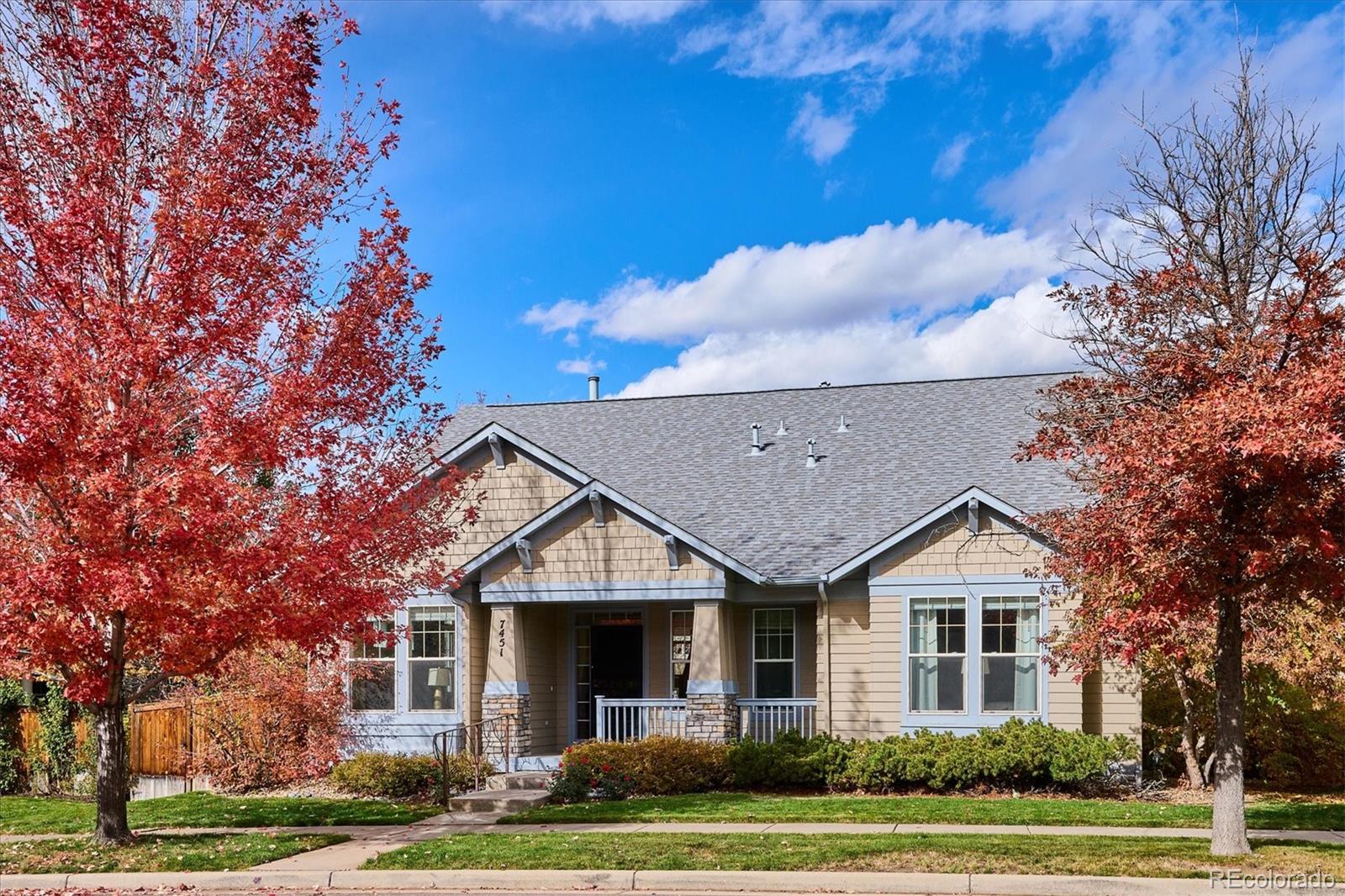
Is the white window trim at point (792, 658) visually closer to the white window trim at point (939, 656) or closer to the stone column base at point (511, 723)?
the white window trim at point (939, 656)

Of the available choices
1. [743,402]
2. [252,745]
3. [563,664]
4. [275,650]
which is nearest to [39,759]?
[252,745]

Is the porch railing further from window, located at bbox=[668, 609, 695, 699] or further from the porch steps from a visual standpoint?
the porch steps

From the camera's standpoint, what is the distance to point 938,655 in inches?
835

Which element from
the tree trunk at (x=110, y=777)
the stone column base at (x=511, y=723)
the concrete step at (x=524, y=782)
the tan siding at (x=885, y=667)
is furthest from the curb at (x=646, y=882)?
the tan siding at (x=885, y=667)

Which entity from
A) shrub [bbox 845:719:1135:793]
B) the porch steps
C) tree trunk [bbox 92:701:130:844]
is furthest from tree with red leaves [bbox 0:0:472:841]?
shrub [bbox 845:719:1135:793]

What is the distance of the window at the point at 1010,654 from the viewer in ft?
67.8

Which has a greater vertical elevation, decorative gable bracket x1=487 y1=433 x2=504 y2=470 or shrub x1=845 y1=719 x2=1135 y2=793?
decorative gable bracket x1=487 y1=433 x2=504 y2=470

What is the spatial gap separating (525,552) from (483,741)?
3.22m

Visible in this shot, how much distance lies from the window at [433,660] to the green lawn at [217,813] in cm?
375

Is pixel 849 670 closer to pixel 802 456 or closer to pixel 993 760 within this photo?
pixel 993 760

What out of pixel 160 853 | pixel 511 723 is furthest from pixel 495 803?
pixel 160 853

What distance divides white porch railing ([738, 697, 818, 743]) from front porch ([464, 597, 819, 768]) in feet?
0.07

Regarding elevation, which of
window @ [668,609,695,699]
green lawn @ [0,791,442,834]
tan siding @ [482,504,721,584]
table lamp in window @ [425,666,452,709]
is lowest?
green lawn @ [0,791,442,834]

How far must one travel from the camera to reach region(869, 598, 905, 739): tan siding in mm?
21391
